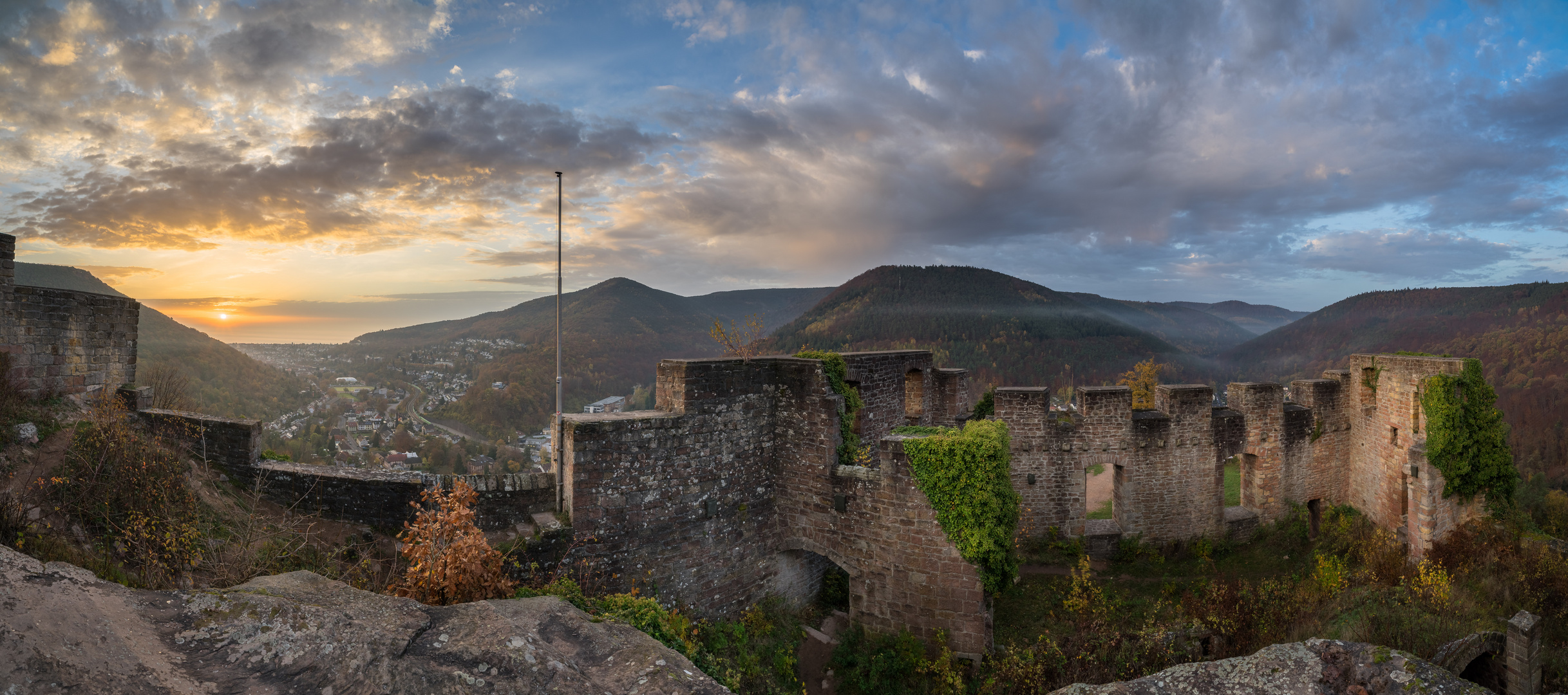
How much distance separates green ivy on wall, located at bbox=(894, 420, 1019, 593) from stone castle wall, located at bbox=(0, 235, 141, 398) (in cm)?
1447

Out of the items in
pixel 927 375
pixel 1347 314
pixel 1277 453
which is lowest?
pixel 1277 453

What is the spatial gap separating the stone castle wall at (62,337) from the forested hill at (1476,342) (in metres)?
30.0

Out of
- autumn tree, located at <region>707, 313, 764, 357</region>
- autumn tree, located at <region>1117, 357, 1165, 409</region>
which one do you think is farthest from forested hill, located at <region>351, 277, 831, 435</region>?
autumn tree, located at <region>1117, 357, 1165, 409</region>

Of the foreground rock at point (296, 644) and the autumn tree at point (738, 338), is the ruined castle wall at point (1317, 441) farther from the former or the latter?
the foreground rock at point (296, 644)

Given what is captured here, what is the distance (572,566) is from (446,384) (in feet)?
120

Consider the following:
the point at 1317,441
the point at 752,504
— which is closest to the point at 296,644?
the point at 752,504

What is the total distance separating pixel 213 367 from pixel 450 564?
28126 millimetres

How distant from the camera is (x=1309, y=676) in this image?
657 cm

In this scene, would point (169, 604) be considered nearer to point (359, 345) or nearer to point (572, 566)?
point (572, 566)

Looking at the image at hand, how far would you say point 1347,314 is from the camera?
78.1 meters

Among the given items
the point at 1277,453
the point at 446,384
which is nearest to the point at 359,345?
the point at 446,384

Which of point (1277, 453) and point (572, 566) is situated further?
point (1277, 453)

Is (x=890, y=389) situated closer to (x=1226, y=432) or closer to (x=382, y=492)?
(x=1226, y=432)

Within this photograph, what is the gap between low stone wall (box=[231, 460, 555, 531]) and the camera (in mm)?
8906
